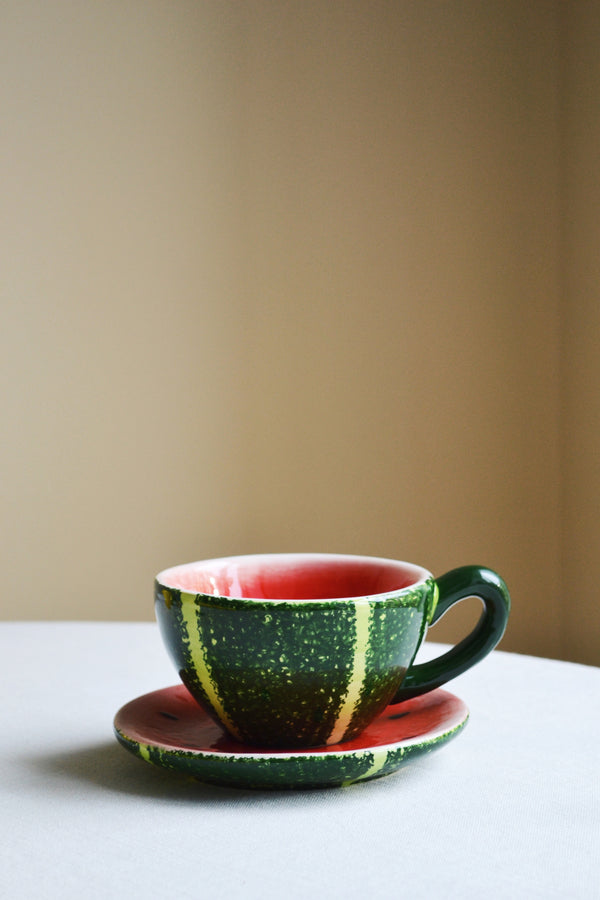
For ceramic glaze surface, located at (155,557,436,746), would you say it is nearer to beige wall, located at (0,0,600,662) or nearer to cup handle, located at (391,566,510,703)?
cup handle, located at (391,566,510,703)

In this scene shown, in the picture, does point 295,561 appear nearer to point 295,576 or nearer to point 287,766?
point 295,576

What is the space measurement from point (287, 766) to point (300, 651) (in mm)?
45

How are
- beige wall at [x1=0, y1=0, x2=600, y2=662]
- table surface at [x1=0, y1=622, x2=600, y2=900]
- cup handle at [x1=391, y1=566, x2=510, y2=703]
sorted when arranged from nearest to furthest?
table surface at [x1=0, y1=622, x2=600, y2=900]
cup handle at [x1=391, y1=566, x2=510, y2=703]
beige wall at [x1=0, y1=0, x2=600, y2=662]

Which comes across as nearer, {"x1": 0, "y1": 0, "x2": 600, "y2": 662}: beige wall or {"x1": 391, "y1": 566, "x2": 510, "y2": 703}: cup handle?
{"x1": 391, "y1": 566, "x2": 510, "y2": 703}: cup handle

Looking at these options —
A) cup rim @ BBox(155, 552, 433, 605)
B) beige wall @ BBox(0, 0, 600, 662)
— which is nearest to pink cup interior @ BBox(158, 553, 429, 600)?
cup rim @ BBox(155, 552, 433, 605)

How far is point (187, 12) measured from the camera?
6.73 feet

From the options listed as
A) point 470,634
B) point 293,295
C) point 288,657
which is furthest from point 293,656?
point 293,295

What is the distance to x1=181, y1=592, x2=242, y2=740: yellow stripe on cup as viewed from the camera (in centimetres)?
38

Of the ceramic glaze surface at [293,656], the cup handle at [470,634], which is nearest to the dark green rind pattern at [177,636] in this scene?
the ceramic glaze surface at [293,656]

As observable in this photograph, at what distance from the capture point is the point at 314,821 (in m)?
0.35

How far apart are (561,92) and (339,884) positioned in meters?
2.21

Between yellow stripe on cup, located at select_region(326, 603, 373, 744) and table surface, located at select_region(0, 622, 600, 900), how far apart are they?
29 millimetres

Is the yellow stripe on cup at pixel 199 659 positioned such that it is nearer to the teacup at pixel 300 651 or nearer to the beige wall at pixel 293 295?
the teacup at pixel 300 651

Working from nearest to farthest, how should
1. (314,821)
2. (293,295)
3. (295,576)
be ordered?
1. (314,821)
2. (295,576)
3. (293,295)
